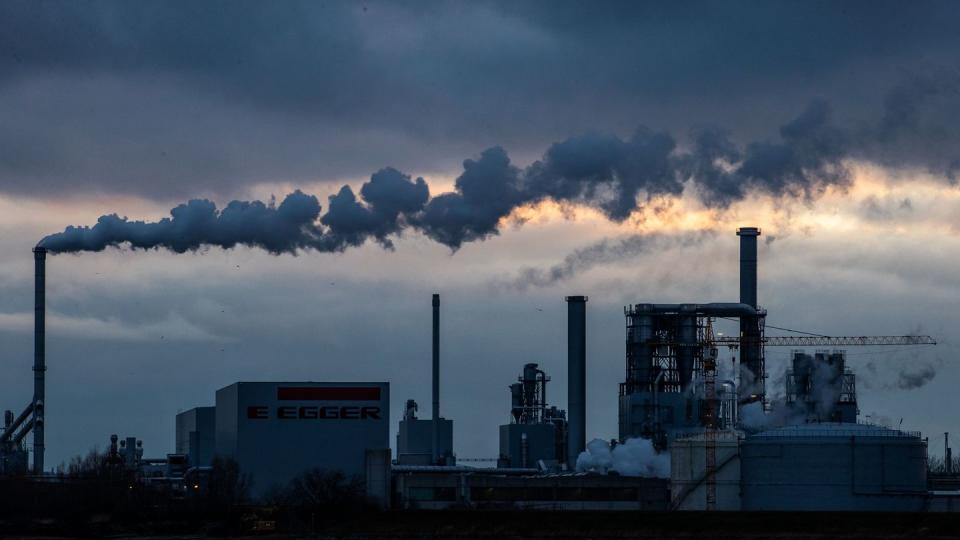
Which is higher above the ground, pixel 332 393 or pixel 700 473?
pixel 332 393

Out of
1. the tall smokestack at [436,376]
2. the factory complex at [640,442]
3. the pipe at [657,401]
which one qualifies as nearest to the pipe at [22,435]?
the factory complex at [640,442]

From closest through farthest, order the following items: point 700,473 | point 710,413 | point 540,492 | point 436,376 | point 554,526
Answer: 1. point 554,526
2. point 700,473
3. point 540,492
4. point 710,413
5. point 436,376

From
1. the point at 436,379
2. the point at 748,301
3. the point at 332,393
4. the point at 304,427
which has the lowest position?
the point at 304,427

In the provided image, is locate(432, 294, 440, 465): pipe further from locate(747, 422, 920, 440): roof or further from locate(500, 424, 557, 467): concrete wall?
locate(747, 422, 920, 440): roof

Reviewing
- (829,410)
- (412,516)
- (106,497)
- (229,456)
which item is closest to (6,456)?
(229,456)

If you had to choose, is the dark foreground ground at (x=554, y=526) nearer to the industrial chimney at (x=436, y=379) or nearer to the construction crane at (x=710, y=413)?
the construction crane at (x=710, y=413)

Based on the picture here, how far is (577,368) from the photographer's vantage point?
132125 mm

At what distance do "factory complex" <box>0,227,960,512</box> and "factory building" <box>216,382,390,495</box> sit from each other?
0.08 meters

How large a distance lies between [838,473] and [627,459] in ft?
81.0

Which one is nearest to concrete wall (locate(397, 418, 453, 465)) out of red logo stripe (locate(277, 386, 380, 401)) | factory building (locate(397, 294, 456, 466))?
factory building (locate(397, 294, 456, 466))

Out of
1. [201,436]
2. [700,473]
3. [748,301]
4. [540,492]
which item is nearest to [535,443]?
[748,301]

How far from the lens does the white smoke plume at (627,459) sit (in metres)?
124

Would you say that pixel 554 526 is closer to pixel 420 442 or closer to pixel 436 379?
pixel 436 379

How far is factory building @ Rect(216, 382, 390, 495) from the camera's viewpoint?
3986 inches
